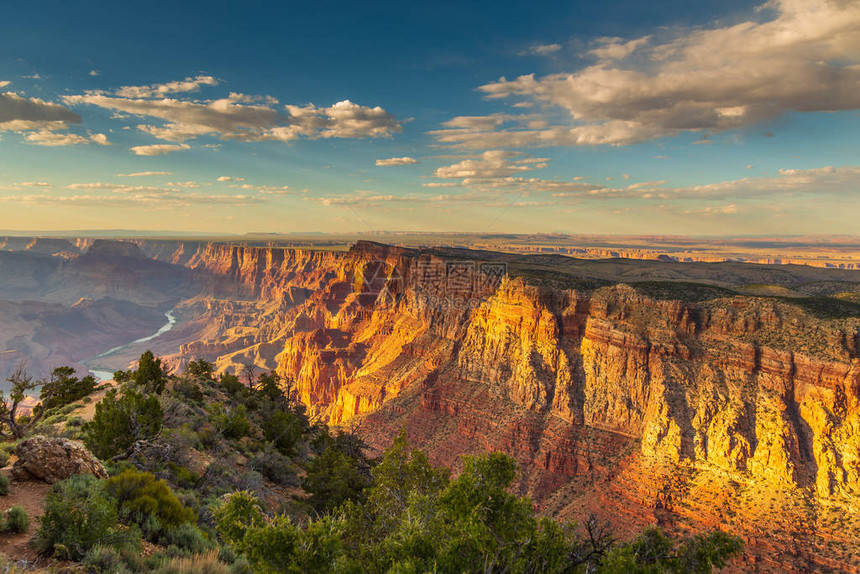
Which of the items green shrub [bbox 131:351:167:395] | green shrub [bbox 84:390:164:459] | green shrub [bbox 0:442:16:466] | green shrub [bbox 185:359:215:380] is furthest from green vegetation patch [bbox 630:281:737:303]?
green shrub [bbox 0:442:16:466]

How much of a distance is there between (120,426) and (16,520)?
10177mm

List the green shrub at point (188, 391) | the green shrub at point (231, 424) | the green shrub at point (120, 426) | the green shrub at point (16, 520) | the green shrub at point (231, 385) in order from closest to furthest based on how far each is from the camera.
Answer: the green shrub at point (16, 520) → the green shrub at point (120, 426) → the green shrub at point (231, 424) → the green shrub at point (188, 391) → the green shrub at point (231, 385)

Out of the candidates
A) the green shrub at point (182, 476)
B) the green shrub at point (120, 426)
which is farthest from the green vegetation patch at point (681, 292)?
the green shrub at point (120, 426)

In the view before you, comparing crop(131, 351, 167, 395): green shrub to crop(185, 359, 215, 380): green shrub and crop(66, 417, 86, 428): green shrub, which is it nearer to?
crop(66, 417, 86, 428): green shrub

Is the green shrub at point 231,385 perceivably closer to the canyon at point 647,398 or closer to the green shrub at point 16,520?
the canyon at point 647,398

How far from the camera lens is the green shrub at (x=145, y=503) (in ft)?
34.5

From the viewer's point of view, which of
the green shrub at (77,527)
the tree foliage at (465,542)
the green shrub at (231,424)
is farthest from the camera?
the green shrub at (231,424)

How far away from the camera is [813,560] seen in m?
27.4

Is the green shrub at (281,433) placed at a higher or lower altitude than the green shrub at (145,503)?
lower

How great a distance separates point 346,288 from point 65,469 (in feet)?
407

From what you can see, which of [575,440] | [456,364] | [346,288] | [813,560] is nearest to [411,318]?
[456,364]

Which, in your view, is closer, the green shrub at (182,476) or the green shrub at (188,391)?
the green shrub at (182,476)

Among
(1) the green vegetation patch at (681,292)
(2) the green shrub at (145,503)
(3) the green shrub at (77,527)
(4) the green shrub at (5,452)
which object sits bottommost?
(2) the green shrub at (145,503)

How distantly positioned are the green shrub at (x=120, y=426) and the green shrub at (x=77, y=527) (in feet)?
28.6
